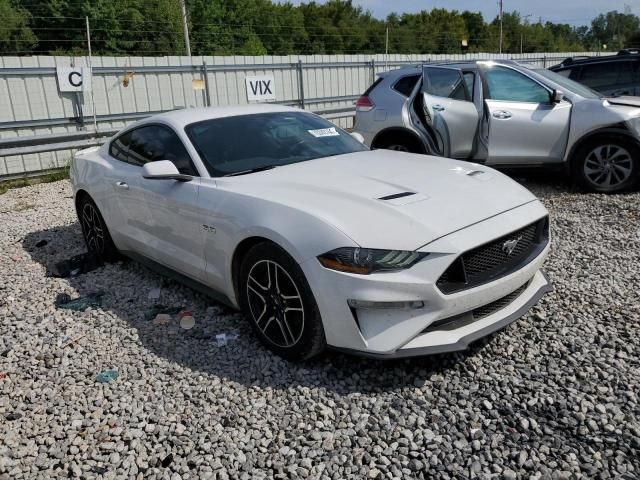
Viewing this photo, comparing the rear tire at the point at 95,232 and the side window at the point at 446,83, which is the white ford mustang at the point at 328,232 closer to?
the rear tire at the point at 95,232

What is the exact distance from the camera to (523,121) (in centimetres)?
701

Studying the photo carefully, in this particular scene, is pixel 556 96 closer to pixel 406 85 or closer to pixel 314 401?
pixel 406 85

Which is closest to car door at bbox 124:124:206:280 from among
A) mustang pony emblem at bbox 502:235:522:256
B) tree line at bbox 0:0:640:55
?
mustang pony emblem at bbox 502:235:522:256

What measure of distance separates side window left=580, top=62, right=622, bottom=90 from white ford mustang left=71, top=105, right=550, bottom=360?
6.83m

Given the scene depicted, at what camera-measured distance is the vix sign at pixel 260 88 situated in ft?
48.1

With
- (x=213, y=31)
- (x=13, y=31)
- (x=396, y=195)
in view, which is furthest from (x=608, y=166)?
(x=213, y=31)

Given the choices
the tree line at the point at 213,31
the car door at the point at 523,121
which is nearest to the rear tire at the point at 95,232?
the car door at the point at 523,121

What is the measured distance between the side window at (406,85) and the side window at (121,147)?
3.97 m

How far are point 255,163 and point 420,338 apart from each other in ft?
6.02

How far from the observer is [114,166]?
5.02 metres

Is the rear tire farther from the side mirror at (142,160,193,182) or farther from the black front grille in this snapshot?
the black front grille

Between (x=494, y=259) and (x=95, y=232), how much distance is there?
400cm

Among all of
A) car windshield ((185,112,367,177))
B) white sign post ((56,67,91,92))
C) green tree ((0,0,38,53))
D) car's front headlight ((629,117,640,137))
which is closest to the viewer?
car windshield ((185,112,367,177))

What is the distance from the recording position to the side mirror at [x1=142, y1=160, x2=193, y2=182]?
3883 millimetres
